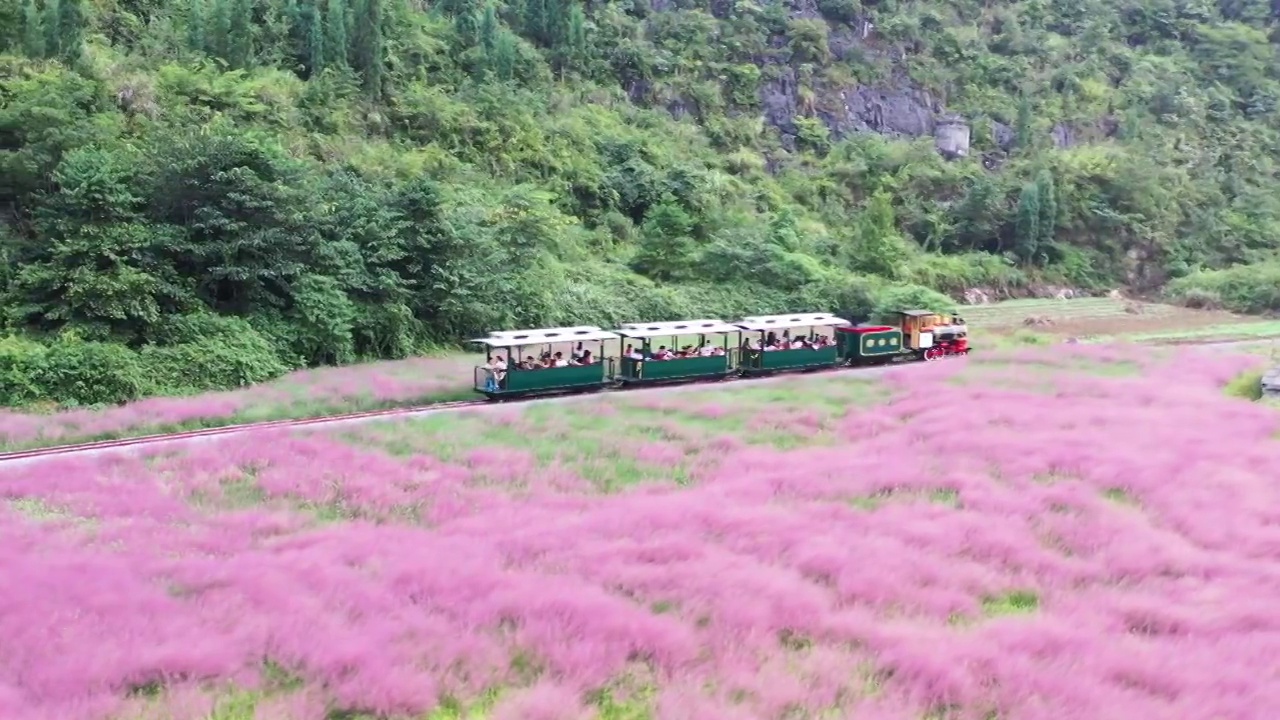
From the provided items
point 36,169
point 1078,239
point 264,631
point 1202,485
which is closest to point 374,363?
point 36,169

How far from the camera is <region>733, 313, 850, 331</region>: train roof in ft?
99.3

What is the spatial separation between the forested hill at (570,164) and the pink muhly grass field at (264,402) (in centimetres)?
132

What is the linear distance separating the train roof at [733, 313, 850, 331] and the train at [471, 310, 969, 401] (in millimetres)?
33

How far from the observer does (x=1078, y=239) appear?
68.9 m

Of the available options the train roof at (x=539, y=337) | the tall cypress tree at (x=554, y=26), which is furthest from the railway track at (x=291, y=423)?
the tall cypress tree at (x=554, y=26)

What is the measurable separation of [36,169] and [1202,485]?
30505mm

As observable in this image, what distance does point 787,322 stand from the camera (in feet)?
102

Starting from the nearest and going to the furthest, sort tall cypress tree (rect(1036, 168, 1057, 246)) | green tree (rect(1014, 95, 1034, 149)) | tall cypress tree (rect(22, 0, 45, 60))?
tall cypress tree (rect(22, 0, 45, 60)) < tall cypress tree (rect(1036, 168, 1057, 246)) < green tree (rect(1014, 95, 1034, 149))

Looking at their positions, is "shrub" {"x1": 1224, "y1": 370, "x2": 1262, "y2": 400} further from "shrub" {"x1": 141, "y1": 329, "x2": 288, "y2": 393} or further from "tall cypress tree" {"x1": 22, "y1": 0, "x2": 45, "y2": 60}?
"tall cypress tree" {"x1": 22, "y1": 0, "x2": 45, "y2": 60}

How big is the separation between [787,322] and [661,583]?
1986 cm

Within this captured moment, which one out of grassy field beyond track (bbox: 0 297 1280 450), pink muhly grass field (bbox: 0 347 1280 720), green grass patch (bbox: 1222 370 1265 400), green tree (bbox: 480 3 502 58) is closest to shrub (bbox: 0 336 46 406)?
grassy field beyond track (bbox: 0 297 1280 450)

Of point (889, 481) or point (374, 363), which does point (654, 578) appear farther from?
point (374, 363)

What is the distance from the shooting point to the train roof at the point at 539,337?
25.2 meters

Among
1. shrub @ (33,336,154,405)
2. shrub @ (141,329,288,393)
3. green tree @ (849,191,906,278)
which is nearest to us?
shrub @ (33,336,154,405)
